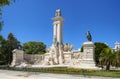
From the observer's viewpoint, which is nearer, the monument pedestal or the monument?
the monument pedestal

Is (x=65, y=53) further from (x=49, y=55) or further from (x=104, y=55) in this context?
(x=104, y=55)

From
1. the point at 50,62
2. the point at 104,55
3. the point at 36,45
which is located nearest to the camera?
the point at 104,55

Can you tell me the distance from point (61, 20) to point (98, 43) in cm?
1399

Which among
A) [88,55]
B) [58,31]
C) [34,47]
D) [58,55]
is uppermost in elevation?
[58,31]

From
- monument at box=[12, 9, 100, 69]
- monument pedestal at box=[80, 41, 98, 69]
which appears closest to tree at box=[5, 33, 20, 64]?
monument at box=[12, 9, 100, 69]

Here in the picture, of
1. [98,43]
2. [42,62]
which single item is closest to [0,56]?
[42,62]

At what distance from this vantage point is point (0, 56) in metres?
62.1

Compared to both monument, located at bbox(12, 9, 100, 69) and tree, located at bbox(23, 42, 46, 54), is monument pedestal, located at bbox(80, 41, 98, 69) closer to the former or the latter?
monument, located at bbox(12, 9, 100, 69)

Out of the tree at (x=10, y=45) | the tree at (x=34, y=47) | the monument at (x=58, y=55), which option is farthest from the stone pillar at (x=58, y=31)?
the tree at (x=34, y=47)

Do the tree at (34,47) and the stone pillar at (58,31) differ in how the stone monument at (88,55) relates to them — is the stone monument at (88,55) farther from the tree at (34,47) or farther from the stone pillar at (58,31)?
the tree at (34,47)

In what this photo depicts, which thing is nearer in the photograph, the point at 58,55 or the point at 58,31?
the point at 58,55

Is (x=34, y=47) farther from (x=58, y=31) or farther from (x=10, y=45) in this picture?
(x=58, y=31)

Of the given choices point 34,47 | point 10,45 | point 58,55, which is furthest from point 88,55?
point 34,47

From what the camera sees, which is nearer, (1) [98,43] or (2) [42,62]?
(2) [42,62]
